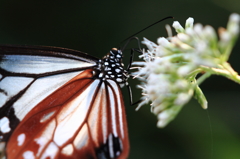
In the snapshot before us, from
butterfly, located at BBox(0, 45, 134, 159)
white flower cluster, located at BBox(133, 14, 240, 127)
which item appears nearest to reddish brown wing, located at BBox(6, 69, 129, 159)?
butterfly, located at BBox(0, 45, 134, 159)

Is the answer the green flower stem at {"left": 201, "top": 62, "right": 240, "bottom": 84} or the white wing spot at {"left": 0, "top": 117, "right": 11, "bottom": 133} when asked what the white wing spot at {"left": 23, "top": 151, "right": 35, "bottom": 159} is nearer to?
the white wing spot at {"left": 0, "top": 117, "right": 11, "bottom": 133}

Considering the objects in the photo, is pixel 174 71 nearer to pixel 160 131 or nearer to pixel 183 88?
pixel 183 88

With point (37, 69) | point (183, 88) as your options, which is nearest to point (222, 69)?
point (183, 88)

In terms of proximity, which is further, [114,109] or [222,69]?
[114,109]

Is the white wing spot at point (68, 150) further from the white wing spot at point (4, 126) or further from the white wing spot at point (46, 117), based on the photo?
the white wing spot at point (4, 126)

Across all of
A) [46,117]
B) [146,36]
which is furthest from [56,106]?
[146,36]
